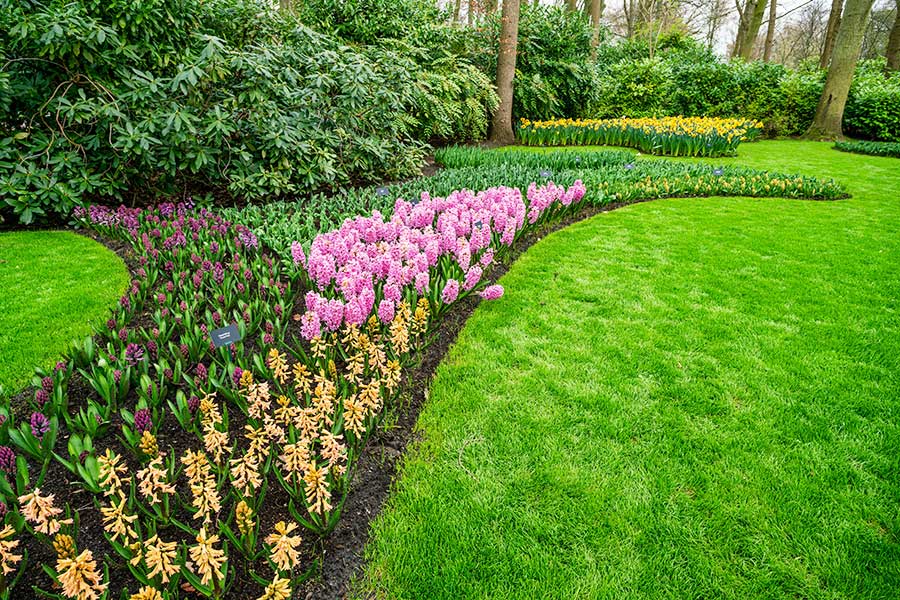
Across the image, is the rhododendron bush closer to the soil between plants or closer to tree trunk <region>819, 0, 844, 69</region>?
the soil between plants

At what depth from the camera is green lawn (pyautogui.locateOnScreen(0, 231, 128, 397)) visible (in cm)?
285

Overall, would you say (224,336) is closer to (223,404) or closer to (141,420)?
(223,404)

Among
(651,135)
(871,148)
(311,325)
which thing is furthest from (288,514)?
(871,148)

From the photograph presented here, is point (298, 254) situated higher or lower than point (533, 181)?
lower

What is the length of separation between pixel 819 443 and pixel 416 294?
233cm

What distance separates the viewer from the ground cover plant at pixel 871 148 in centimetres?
1092

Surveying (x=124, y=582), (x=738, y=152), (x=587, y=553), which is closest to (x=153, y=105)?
(x=124, y=582)

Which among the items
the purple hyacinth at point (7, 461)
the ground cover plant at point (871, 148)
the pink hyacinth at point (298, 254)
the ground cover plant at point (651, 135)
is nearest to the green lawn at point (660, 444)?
the pink hyacinth at point (298, 254)

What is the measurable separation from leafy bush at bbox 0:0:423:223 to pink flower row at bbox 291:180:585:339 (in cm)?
224

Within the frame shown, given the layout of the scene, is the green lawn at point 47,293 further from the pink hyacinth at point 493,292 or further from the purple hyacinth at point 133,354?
the pink hyacinth at point 493,292

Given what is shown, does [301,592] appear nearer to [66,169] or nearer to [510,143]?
[66,169]

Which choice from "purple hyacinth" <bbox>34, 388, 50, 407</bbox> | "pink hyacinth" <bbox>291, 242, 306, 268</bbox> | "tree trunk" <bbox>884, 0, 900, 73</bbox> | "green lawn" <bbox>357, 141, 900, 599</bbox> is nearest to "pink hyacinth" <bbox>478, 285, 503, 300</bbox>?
"green lawn" <bbox>357, 141, 900, 599</bbox>

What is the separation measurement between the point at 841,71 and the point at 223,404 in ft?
53.3

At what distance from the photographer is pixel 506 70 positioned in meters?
11.5
